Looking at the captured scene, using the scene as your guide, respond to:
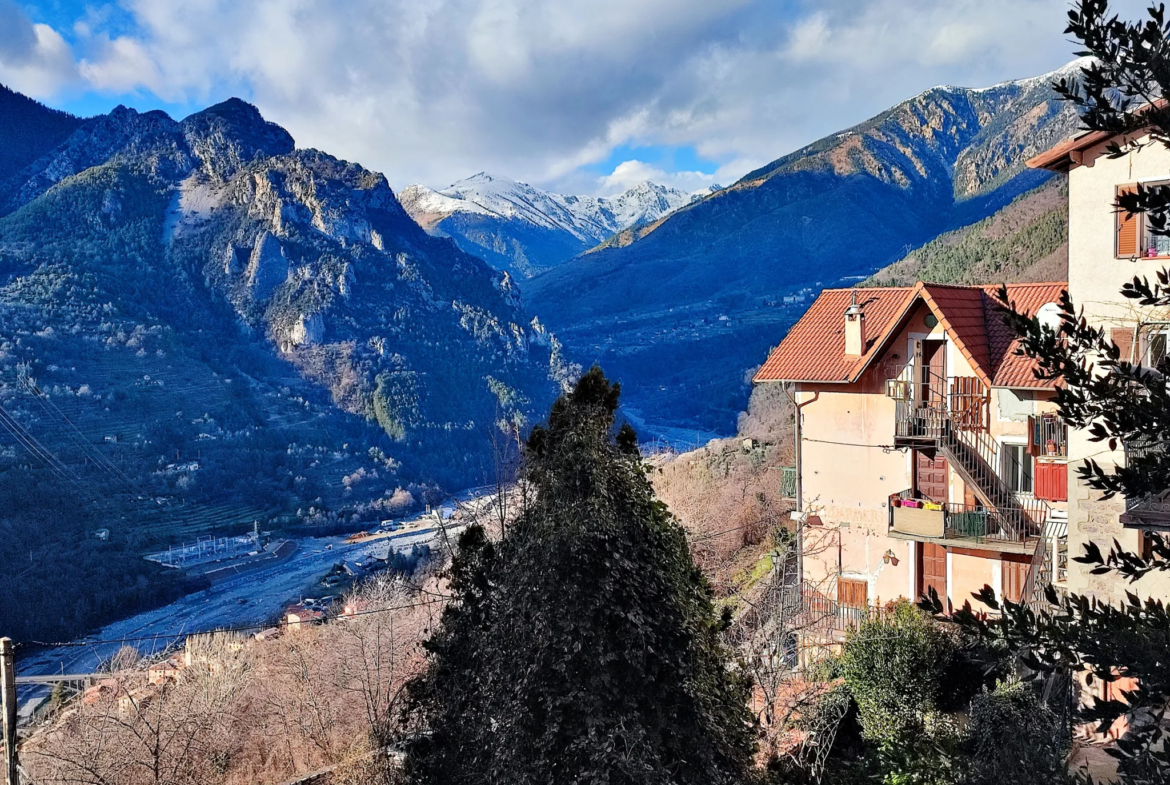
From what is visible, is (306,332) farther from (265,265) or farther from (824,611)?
(824,611)

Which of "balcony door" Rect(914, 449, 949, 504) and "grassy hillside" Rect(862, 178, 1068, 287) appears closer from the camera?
"balcony door" Rect(914, 449, 949, 504)

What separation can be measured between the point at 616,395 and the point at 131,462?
86.8m

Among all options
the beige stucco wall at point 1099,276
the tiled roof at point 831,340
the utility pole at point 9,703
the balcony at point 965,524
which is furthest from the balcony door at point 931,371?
the utility pole at point 9,703

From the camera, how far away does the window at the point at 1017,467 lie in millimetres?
15688

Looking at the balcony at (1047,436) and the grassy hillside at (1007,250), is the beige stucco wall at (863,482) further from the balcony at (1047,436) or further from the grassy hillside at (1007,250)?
the grassy hillside at (1007,250)

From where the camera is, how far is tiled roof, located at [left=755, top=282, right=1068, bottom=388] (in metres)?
15.8

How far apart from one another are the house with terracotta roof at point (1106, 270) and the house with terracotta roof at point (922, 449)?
2323 millimetres

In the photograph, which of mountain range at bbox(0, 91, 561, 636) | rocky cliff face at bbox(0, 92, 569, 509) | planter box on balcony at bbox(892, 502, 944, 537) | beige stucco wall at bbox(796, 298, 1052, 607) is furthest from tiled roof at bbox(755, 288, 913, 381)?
rocky cliff face at bbox(0, 92, 569, 509)

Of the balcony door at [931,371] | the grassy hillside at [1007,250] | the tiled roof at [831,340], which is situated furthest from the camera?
the grassy hillside at [1007,250]

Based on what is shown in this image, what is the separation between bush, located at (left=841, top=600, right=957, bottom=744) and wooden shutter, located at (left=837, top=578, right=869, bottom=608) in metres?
5.61

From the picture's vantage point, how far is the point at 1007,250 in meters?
59.2

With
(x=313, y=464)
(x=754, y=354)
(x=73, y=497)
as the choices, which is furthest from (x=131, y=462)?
(x=754, y=354)

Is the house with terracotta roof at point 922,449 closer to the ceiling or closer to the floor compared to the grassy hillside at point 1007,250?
closer to the floor

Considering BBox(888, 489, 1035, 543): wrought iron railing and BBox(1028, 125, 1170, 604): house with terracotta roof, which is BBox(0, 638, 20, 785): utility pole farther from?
BBox(888, 489, 1035, 543): wrought iron railing
